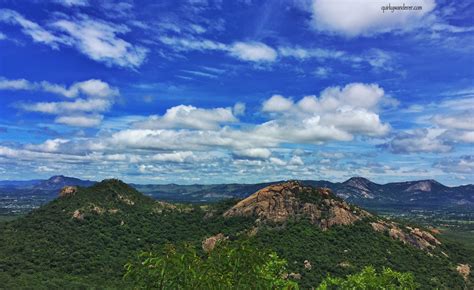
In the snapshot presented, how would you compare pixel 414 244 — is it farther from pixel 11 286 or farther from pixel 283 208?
pixel 11 286

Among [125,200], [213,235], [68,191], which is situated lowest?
[213,235]

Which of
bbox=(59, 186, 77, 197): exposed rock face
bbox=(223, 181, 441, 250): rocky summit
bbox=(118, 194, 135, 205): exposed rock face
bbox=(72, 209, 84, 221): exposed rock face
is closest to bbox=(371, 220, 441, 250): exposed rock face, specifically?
bbox=(223, 181, 441, 250): rocky summit

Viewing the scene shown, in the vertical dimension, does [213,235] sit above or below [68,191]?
below

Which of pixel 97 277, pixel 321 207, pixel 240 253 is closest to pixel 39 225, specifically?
pixel 97 277

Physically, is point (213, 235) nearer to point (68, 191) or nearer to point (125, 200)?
point (125, 200)

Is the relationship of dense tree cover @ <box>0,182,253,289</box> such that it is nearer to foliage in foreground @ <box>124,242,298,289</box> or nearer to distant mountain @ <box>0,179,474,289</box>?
distant mountain @ <box>0,179,474,289</box>

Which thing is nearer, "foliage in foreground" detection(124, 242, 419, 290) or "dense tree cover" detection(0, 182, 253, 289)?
"foliage in foreground" detection(124, 242, 419, 290)

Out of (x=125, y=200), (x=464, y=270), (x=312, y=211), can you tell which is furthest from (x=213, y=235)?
(x=464, y=270)
